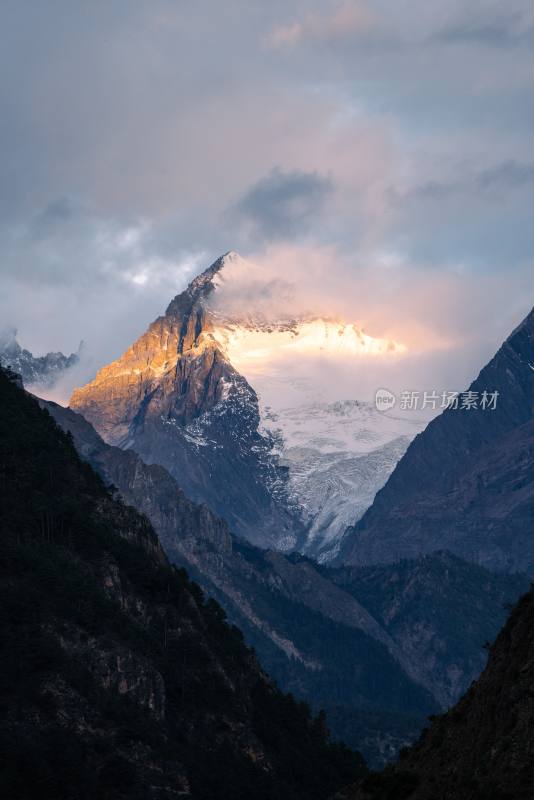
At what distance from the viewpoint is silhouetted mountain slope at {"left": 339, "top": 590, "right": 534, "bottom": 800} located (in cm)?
8875

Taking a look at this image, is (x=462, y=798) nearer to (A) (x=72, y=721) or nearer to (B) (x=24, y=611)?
(A) (x=72, y=721)

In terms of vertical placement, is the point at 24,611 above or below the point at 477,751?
above

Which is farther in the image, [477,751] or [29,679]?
[29,679]

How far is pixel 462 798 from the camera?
92.2 meters

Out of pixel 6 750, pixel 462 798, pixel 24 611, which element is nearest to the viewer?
pixel 462 798

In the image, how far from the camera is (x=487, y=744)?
96.7m

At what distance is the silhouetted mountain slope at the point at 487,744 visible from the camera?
88.8 meters

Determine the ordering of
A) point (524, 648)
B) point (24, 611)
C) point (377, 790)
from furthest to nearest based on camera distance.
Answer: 1. point (24, 611)
2. point (377, 790)
3. point (524, 648)

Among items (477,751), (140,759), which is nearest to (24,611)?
(140,759)

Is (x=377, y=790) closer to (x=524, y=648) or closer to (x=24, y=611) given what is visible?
(x=524, y=648)

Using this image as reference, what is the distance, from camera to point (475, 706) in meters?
108

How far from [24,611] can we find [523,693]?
114000mm

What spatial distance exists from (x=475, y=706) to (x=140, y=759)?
8583cm

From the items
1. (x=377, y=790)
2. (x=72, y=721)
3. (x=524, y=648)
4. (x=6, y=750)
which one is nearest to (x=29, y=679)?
(x=72, y=721)
